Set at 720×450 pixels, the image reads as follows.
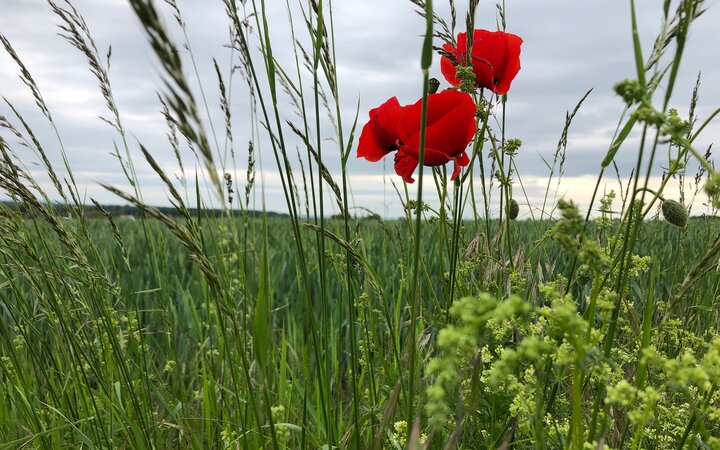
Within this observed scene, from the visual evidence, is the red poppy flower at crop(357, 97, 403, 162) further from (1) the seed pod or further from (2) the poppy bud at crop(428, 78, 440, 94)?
(1) the seed pod

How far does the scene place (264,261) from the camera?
4.08 feet

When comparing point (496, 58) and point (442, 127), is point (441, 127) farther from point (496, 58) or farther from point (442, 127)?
point (496, 58)

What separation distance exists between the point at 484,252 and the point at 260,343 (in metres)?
0.91

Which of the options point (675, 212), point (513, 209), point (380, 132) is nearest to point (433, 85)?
point (380, 132)

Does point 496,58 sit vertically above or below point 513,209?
above

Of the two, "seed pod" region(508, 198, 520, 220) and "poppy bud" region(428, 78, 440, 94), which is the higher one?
"poppy bud" region(428, 78, 440, 94)

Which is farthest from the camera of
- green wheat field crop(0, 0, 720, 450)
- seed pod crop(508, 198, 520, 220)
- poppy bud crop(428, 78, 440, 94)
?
seed pod crop(508, 198, 520, 220)

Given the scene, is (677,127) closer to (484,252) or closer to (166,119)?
(484,252)

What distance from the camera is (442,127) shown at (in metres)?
1.47

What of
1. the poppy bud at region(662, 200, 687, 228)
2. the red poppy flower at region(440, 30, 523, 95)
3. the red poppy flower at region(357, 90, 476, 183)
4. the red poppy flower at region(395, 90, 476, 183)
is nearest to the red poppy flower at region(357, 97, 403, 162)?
the red poppy flower at region(357, 90, 476, 183)

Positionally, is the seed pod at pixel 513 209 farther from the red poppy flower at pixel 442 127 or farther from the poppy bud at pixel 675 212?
the poppy bud at pixel 675 212

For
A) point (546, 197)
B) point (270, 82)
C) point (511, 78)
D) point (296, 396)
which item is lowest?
point (296, 396)

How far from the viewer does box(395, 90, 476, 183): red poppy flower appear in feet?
4.79

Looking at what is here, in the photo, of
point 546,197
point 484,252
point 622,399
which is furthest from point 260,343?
point 546,197
